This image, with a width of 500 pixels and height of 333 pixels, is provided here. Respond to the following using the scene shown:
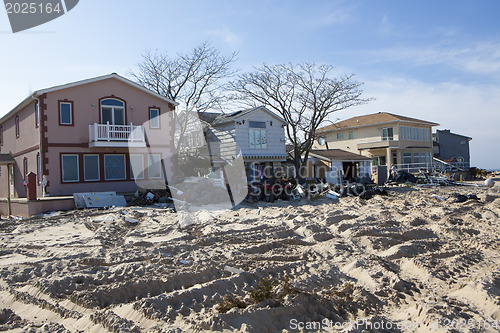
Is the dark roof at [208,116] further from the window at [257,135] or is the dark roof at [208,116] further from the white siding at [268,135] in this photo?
the window at [257,135]

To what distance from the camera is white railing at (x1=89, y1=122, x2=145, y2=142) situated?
19.8m

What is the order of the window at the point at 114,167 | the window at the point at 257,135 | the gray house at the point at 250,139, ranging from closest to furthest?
the window at the point at 114,167
the gray house at the point at 250,139
the window at the point at 257,135

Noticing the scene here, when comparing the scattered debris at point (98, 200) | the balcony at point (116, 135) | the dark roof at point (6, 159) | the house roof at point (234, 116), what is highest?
the house roof at point (234, 116)

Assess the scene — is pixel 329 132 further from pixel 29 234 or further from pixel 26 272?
pixel 26 272

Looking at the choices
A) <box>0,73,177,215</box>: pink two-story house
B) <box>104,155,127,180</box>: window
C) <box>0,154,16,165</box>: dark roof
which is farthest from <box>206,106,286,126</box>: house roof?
<box>0,154,16,165</box>: dark roof

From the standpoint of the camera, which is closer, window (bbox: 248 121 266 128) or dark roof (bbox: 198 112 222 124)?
window (bbox: 248 121 266 128)

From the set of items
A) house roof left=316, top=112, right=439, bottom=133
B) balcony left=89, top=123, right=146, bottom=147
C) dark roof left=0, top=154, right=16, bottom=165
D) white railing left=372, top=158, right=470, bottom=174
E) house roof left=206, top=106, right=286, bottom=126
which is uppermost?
house roof left=316, top=112, right=439, bottom=133

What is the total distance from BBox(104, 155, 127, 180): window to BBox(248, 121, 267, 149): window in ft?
32.9

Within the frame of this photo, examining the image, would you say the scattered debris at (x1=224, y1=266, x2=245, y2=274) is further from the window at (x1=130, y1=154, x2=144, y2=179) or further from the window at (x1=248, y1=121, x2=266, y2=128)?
the window at (x1=248, y1=121, x2=266, y2=128)

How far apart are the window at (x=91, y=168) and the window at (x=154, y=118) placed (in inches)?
140

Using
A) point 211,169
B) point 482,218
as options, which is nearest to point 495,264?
point 482,218

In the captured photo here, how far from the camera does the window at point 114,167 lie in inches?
811

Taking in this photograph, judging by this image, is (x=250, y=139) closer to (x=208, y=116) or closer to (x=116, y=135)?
(x=208, y=116)

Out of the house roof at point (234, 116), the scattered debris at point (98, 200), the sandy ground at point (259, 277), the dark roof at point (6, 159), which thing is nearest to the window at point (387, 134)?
the house roof at point (234, 116)
